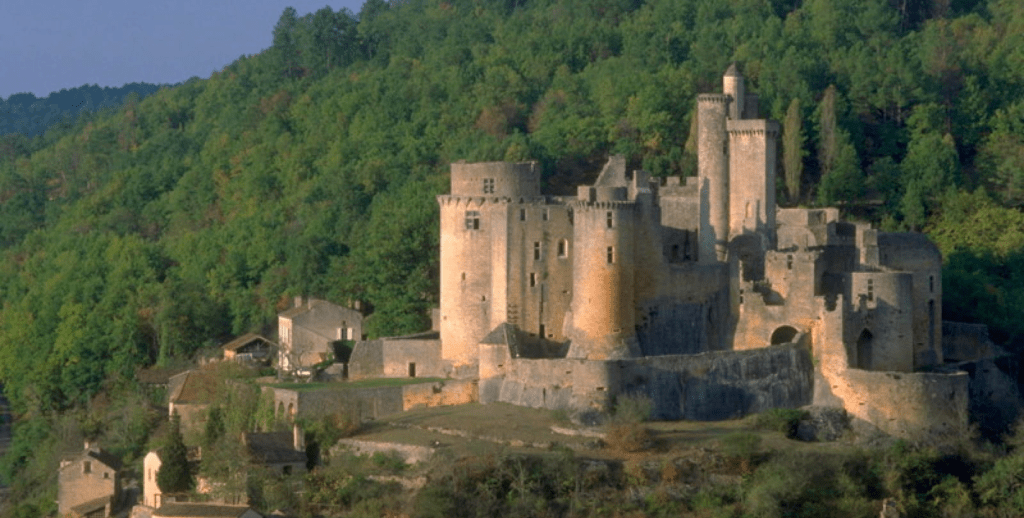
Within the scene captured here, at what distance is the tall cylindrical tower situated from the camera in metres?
60.0

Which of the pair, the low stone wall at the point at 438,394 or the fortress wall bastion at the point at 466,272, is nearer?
the low stone wall at the point at 438,394

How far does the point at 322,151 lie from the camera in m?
96.9

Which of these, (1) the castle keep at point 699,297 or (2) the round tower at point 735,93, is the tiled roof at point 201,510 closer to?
(1) the castle keep at point 699,297

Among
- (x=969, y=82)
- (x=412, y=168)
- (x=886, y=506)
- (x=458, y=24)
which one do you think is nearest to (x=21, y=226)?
(x=458, y=24)

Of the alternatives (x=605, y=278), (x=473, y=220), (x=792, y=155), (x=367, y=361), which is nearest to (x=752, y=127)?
(x=605, y=278)

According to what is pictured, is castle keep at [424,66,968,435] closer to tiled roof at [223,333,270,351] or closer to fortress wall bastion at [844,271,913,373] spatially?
fortress wall bastion at [844,271,913,373]

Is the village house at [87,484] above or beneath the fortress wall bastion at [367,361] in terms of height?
beneath

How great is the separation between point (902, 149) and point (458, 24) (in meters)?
38.3

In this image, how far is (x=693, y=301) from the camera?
57.3 m

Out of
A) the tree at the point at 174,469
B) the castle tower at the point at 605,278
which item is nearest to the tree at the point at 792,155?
the castle tower at the point at 605,278

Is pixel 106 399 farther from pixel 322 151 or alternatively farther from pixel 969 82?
pixel 969 82

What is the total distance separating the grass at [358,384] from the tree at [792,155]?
1853 cm

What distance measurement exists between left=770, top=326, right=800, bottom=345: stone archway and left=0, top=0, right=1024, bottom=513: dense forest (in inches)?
314

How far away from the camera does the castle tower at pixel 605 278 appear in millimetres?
55781
